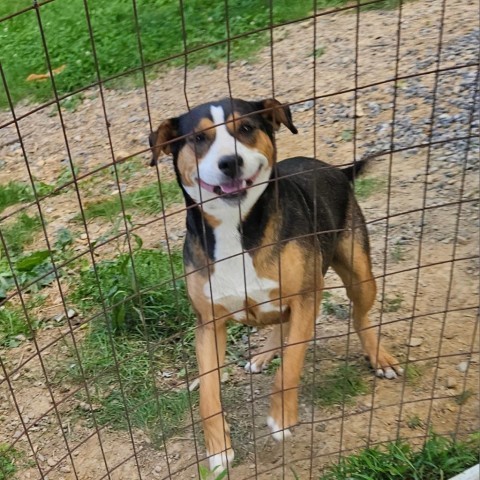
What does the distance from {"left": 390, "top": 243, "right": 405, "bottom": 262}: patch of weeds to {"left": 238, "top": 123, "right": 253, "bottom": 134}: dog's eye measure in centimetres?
183

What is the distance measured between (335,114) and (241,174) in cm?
342

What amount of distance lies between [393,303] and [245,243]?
1.38 m

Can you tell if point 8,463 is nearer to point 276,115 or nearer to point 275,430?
point 275,430

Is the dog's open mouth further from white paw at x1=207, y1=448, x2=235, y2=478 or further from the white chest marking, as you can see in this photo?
white paw at x1=207, y1=448, x2=235, y2=478

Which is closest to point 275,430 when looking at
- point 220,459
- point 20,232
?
point 220,459

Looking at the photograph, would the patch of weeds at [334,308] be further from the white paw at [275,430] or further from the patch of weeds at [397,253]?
the white paw at [275,430]

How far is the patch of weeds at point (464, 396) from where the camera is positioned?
3.47 m

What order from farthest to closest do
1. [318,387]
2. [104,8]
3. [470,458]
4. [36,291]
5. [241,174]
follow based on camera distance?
1. [104,8]
2. [36,291]
3. [318,387]
4. [470,458]
5. [241,174]

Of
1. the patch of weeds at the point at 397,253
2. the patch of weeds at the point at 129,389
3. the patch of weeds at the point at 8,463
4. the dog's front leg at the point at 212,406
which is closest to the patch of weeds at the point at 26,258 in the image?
the patch of weeds at the point at 129,389

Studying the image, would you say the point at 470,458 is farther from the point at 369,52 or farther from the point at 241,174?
the point at 369,52

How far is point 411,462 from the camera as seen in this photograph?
319 centimetres

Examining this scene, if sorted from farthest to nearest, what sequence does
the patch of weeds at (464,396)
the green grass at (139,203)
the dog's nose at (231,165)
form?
the green grass at (139,203) < the patch of weeds at (464,396) < the dog's nose at (231,165)

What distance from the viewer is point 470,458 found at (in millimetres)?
3174

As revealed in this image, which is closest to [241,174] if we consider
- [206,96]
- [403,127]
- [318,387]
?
[318,387]
